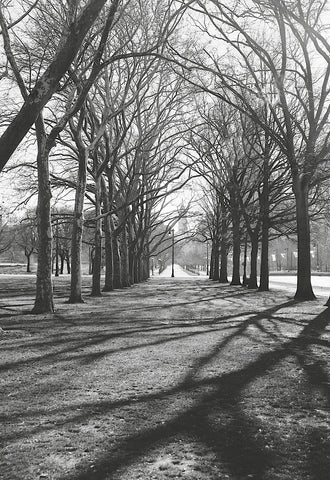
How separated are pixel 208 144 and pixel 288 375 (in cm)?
2174

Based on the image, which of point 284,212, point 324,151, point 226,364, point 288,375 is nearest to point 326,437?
point 288,375

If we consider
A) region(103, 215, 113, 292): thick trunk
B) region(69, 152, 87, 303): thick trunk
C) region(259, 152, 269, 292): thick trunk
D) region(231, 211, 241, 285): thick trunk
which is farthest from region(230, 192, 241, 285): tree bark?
region(69, 152, 87, 303): thick trunk

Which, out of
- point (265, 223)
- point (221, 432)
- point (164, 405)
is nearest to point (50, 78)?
point (164, 405)

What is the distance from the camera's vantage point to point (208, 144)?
Answer: 85.1 feet

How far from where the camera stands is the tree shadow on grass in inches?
116

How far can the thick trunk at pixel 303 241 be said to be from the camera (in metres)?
16.7

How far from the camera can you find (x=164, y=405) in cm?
433

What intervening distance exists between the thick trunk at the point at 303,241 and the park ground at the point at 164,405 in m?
8.01

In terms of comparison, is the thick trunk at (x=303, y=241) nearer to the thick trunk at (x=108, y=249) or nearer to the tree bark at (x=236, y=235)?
the thick trunk at (x=108, y=249)

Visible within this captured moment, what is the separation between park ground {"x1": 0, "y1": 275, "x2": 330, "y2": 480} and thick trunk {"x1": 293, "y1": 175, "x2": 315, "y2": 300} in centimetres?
801

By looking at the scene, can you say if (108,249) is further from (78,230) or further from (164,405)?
(164,405)

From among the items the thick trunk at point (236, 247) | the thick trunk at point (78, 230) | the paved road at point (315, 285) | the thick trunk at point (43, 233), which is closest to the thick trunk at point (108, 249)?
the thick trunk at point (78, 230)

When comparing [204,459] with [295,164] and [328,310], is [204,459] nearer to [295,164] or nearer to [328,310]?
[328,310]

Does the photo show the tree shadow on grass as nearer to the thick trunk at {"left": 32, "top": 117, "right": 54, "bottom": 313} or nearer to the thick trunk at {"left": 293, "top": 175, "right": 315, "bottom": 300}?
the thick trunk at {"left": 32, "top": 117, "right": 54, "bottom": 313}
